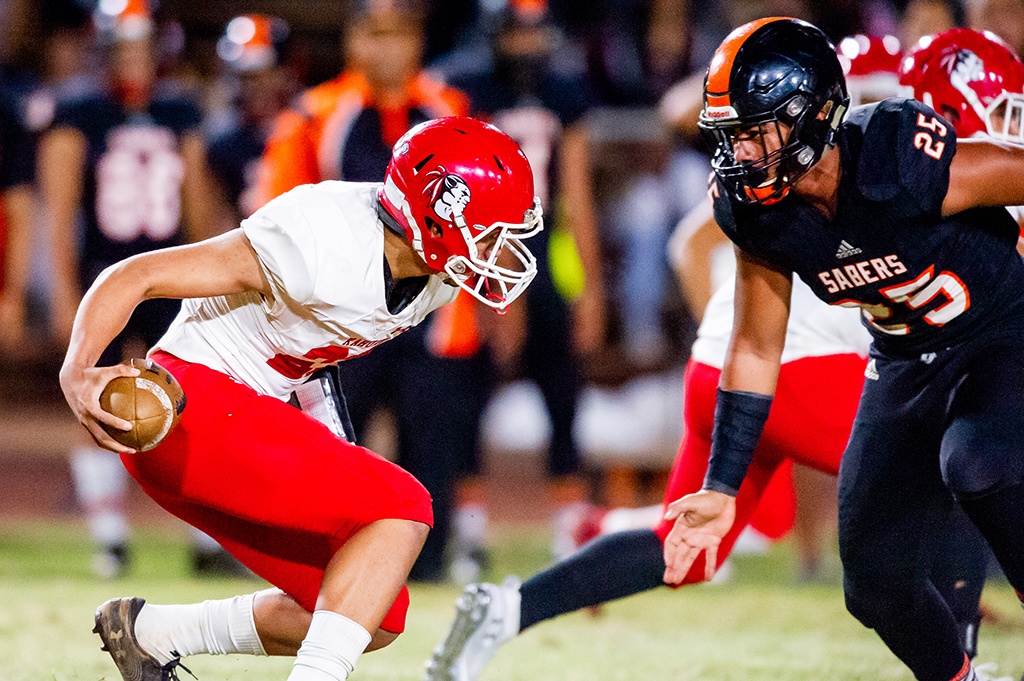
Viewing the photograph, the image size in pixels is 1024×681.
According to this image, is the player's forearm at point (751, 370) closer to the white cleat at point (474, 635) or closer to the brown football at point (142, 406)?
the white cleat at point (474, 635)

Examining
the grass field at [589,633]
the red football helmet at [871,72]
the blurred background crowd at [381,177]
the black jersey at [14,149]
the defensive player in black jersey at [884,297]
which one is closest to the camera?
the defensive player in black jersey at [884,297]

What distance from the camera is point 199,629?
124 inches

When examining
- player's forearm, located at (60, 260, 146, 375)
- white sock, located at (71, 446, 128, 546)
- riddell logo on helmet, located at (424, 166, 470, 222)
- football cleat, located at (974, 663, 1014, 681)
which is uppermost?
riddell logo on helmet, located at (424, 166, 470, 222)

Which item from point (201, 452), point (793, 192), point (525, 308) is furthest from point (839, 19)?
point (201, 452)

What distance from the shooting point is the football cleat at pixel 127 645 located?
3.17 m

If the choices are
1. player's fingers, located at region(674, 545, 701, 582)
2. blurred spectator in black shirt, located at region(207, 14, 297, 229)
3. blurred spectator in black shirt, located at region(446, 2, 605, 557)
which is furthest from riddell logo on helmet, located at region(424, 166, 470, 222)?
blurred spectator in black shirt, located at region(207, 14, 297, 229)

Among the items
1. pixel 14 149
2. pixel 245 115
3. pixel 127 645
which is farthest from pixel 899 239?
pixel 14 149

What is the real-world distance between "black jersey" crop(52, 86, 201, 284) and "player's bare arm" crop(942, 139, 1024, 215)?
13.5 feet

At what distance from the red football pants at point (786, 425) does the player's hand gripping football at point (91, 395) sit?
5.18ft

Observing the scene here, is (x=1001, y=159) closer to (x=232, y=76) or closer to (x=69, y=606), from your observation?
(x=69, y=606)

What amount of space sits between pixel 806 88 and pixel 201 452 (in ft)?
5.19

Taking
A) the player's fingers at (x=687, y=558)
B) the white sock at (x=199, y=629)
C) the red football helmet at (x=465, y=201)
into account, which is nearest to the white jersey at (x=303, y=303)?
the red football helmet at (x=465, y=201)

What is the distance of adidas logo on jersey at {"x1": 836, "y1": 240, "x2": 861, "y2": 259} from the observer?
297cm

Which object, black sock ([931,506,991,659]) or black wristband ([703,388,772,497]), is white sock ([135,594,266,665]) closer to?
black wristband ([703,388,772,497])
